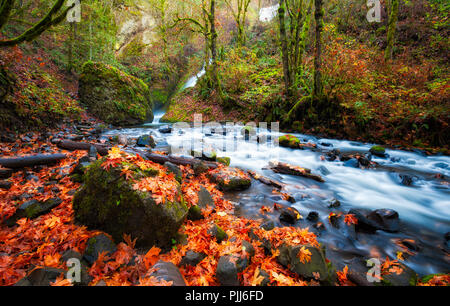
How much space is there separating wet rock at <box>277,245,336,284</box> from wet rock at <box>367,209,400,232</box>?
2060 millimetres

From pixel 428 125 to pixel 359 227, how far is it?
21.4 feet

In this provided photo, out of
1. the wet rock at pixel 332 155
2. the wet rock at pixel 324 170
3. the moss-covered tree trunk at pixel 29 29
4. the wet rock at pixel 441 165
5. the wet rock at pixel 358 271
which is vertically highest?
the moss-covered tree trunk at pixel 29 29

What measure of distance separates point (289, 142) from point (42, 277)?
8.45 meters

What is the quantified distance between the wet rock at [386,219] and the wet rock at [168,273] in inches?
149

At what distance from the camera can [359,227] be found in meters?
3.73

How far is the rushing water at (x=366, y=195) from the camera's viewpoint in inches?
128

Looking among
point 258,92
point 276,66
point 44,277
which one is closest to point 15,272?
point 44,277

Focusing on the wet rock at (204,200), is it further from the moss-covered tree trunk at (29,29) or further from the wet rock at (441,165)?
the wet rock at (441,165)

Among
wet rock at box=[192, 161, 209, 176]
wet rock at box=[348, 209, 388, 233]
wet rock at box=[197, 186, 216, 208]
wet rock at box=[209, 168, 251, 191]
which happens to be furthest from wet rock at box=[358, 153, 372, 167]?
wet rock at box=[197, 186, 216, 208]

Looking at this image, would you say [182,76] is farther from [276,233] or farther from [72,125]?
[276,233]

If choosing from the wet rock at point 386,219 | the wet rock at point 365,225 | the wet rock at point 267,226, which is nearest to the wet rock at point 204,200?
the wet rock at point 267,226

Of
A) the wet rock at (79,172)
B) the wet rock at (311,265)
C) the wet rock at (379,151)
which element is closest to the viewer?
the wet rock at (311,265)
